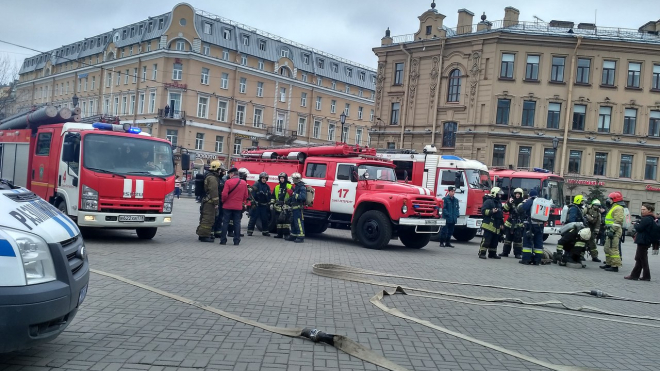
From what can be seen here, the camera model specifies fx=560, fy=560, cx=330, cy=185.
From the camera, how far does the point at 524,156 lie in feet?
133

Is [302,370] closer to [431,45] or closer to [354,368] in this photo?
[354,368]

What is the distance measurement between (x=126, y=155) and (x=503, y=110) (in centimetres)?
3310

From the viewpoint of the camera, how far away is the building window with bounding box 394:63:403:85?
4481 centimetres

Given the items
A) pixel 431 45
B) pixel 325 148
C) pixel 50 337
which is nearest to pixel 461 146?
pixel 431 45

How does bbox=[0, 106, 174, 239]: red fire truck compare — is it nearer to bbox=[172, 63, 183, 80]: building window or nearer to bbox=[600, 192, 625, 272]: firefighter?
bbox=[600, 192, 625, 272]: firefighter

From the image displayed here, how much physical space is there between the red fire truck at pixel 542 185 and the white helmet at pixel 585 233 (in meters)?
7.78

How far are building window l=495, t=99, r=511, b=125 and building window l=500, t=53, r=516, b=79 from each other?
179cm

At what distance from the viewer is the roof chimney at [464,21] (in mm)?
43031

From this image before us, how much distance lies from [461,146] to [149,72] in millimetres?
31957

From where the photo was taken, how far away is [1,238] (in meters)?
3.74

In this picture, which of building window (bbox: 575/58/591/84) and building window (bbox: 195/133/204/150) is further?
building window (bbox: 195/133/204/150)

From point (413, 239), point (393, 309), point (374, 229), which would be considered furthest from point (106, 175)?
point (413, 239)

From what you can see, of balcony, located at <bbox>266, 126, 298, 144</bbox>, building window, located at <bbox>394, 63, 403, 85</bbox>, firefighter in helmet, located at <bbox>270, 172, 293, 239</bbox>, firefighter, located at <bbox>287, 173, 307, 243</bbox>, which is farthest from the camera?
balcony, located at <bbox>266, 126, 298, 144</bbox>

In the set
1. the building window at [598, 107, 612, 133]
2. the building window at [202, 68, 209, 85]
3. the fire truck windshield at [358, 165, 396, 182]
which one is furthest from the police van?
the building window at [202, 68, 209, 85]
